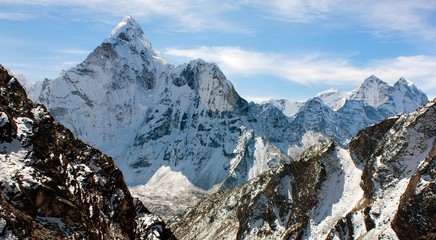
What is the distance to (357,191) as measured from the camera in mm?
135375

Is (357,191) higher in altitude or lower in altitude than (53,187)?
lower

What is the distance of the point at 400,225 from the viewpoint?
105 m

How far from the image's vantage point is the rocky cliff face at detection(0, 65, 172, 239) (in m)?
39.0

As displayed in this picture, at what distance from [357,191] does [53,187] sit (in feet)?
349

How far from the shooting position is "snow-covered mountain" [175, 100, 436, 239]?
10662 centimetres

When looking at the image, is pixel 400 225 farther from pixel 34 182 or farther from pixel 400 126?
pixel 34 182

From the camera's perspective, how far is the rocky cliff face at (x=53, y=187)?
128 ft

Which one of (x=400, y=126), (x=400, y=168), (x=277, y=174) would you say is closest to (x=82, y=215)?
(x=400, y=168)

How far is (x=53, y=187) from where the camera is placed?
43.5m

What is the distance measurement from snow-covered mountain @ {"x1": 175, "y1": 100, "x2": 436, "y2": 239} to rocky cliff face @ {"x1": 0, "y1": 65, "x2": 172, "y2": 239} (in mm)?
65368

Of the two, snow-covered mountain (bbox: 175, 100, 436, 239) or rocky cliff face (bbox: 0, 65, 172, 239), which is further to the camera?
snow-covered mountain (bbox: 175, 100, 436, 239)

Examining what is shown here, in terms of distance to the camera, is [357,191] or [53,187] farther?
[357,191]

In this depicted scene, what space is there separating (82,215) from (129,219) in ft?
48.4

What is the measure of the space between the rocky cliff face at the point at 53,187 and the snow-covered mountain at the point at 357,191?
65.4m
